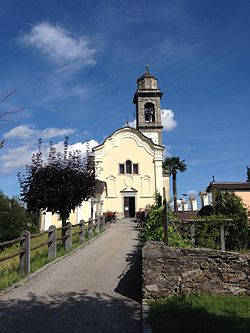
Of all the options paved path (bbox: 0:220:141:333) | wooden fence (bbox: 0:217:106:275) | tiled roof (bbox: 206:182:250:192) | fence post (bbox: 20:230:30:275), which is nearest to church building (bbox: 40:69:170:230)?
tiled roof (bbox: 206:182:250:192)

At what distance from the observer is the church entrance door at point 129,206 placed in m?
44.2

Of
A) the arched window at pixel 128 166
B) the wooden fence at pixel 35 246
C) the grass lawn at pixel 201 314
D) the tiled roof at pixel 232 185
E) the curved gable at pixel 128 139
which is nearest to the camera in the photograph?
the grass lawn at pixel 201 314

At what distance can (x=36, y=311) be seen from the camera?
685 cm

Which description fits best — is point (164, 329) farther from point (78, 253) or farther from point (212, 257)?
point (78, 253)

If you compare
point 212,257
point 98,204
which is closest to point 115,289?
point 212,257

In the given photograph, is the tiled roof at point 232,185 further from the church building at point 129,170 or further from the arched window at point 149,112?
the arched window at point 149,112

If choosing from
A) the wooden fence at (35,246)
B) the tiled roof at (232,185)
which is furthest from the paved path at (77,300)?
the tiled roof at (232,185)

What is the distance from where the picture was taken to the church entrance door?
4416 cm

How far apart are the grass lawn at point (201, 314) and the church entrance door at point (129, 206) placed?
36.8 m

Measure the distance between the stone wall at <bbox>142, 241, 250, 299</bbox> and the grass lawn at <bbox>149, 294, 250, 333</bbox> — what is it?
0.64 feet

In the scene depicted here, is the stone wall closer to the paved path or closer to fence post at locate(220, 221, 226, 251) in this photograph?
the paved path

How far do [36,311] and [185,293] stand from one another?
283 centimetres

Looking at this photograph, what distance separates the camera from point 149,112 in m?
51.2

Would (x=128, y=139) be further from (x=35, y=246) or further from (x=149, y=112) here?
(x=35, y=246)
